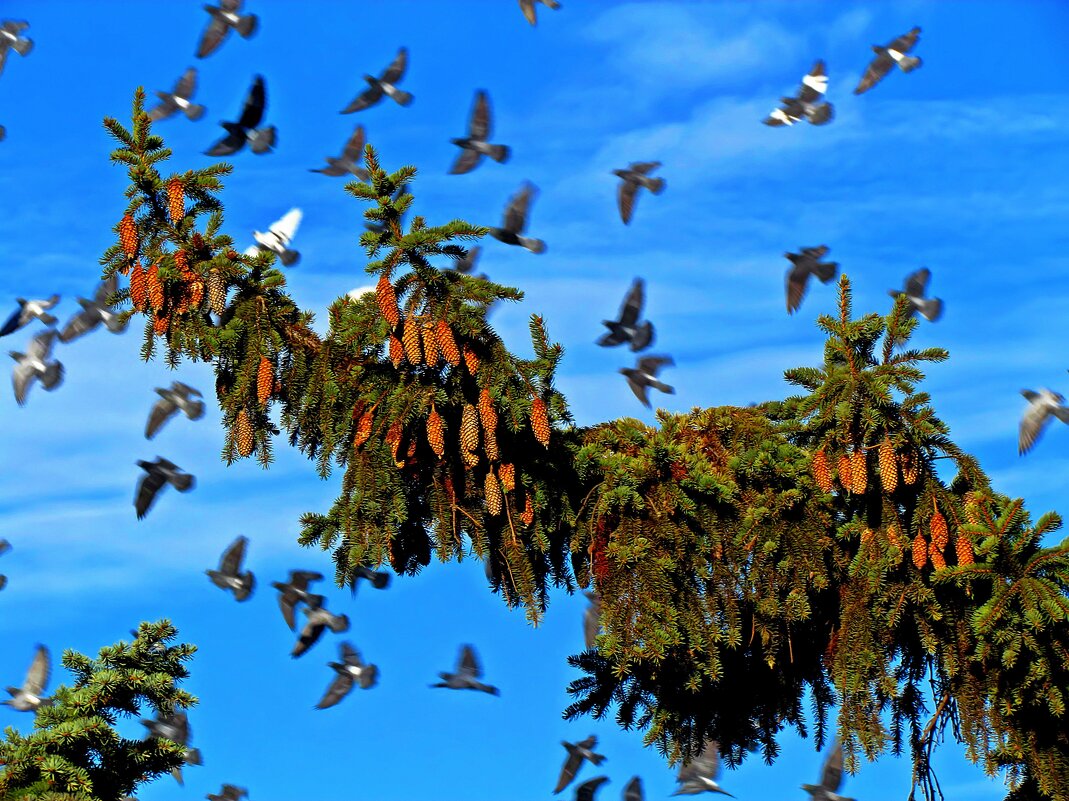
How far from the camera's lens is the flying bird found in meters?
9.96

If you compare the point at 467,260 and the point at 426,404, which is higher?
the point at 467,260

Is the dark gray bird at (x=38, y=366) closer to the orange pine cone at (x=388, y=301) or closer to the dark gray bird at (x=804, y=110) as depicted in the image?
the orange pine cone at (x=388, y=301)

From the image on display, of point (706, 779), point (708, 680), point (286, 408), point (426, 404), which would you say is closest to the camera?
point (426, 404)

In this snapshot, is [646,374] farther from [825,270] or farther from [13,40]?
[13,40]

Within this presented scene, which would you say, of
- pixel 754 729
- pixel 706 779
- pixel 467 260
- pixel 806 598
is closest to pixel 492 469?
pixel 467 260

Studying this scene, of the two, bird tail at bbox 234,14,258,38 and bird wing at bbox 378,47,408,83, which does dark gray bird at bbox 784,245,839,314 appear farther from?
bird tail at bbox 234,14,258,38

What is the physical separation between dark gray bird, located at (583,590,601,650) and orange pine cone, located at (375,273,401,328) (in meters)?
2.38

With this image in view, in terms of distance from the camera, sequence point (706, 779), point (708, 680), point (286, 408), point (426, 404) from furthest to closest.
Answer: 1. point (708, 680)
2. point (706, 779)
3. point (286, 408)
4. point (426, 404)

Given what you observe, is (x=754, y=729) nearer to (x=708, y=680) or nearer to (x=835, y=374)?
(x=708, y=680)

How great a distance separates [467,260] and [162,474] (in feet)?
10.0

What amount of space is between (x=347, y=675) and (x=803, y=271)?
4748 millimetres

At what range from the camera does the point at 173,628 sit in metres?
8.52

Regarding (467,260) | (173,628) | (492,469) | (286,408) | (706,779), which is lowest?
(706,779)

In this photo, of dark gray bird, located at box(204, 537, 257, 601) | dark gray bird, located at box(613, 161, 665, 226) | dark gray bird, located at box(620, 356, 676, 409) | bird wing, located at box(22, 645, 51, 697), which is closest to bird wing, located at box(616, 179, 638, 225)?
dark gray bird, located at box(613, 161, 665, 226)
